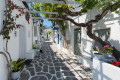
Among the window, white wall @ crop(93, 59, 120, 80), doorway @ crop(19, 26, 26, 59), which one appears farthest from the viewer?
doorway @ crop(19, 26, 26, 59)

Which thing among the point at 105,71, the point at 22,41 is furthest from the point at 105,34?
the point at 22,41

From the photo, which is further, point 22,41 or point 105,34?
point 22,41

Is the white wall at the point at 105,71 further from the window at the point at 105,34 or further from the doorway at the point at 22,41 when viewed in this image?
the doorway at the point at 22,41

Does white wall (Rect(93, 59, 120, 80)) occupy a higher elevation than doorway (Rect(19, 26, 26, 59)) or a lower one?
lower

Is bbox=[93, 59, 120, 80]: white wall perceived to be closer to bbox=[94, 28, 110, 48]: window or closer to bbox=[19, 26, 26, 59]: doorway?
bbox=[94, 28, 110, 48]: window

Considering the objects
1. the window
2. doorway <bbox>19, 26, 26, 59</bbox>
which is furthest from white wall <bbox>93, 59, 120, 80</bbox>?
doorway <bbox>19, 26, 26, 59</bbox>

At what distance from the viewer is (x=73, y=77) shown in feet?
13.6

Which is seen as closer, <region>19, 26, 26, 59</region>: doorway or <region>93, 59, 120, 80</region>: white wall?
<region>93, 59, 120, 80</region>: white wall

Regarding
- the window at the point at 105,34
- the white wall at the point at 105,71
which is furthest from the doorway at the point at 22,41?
the window at the point at 105,34

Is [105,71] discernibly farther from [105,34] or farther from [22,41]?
[22,41]

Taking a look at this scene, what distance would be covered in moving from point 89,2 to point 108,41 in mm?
2503

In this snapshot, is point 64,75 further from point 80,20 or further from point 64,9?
point 80,20

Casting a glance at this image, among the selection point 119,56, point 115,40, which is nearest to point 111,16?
point 115,40

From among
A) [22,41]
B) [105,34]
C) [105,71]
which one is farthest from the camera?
[22,41]
